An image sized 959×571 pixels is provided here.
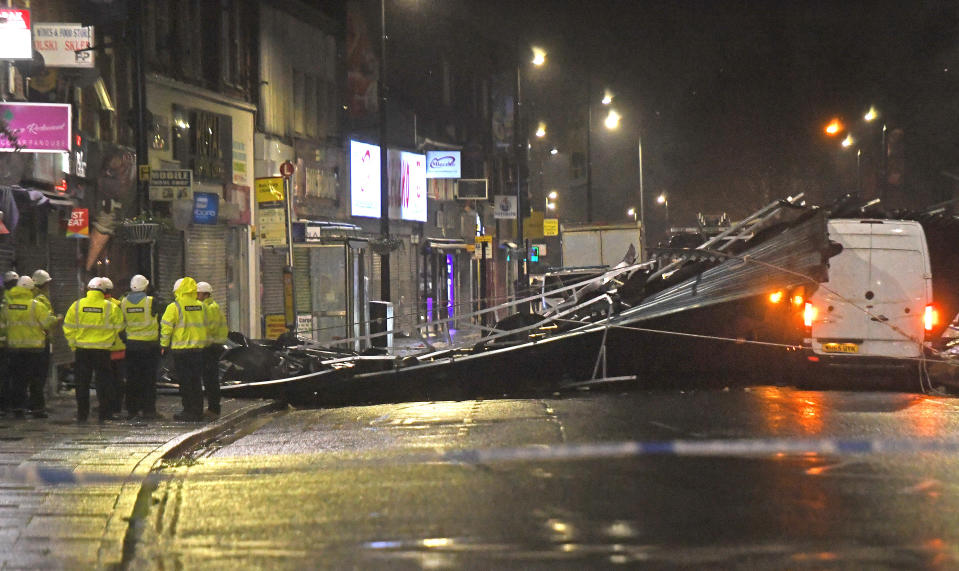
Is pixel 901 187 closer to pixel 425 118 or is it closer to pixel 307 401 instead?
pixel 425 118

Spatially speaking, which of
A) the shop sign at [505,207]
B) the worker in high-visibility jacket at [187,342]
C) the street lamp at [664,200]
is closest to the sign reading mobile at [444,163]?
the shop sign at [505,207]

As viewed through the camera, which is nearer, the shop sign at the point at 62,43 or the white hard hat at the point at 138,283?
the white hard hat at the point at 138,283

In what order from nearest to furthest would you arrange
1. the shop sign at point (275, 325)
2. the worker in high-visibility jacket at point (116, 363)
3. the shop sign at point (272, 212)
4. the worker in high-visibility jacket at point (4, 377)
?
the worker in high-visibility jacket at point (116, 363), the worker in high-visibility jacket at point (4, 377), the shop sign at point (272, 212), the shop sign at point (275, 325)

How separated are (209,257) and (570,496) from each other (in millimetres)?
18068

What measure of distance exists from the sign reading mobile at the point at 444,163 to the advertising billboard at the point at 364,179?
324 centimetres

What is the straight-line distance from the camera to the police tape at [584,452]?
9039 millimetres

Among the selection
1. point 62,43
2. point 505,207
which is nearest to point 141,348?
point 62,43

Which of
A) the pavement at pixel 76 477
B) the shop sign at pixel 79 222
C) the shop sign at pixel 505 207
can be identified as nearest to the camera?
the pavement at pixel 76 477

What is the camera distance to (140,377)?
13570 mm

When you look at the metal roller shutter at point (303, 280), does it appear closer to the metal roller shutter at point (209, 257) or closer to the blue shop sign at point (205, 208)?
the metal roller shutter at point (209, 257)

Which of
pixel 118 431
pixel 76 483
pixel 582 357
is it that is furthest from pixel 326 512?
pixel 582 357

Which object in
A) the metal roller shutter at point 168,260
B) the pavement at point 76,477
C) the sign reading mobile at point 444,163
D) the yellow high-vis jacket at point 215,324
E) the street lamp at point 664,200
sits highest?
the street lamp at point 664,200

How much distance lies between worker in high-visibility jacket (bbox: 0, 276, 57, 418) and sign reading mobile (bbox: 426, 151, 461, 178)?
23801 millimetres

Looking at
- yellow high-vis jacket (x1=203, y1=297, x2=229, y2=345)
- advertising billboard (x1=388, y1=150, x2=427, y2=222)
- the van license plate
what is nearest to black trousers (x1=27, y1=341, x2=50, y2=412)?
yellow high-vis jacket (x1=203, y1=297, x2=229, y2=345)
